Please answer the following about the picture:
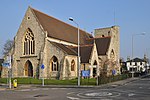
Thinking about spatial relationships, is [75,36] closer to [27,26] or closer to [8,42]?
[27,26]

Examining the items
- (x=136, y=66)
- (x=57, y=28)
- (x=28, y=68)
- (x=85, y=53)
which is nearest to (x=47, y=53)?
(x=28, y=68)

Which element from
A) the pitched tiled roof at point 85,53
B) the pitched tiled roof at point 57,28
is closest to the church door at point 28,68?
the pitched tiled roof at point 57,28

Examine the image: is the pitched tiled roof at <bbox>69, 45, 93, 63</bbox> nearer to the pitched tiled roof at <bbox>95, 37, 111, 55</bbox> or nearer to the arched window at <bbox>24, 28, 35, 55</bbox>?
the pitched tiled roof at <bbox>95, 37, 111, 55</bbox>

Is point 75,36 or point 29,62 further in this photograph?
point 75,36

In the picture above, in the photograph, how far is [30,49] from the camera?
50375 mm

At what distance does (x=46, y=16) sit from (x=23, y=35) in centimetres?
806

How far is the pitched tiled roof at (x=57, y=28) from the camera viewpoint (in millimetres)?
50625

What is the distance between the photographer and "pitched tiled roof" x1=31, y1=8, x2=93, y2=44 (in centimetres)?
5062

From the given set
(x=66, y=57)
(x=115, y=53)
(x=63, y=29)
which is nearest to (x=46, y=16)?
(x=63, y=29)

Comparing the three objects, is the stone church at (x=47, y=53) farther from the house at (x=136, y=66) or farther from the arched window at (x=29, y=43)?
the house at (x=136, y=66)

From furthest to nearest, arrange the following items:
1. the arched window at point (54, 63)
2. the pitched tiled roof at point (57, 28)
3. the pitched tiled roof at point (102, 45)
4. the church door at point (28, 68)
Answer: the pitched tiled roof at point (102, 45) < the pitched tiled roof at point (57, 28) < the church door at point (28, 68) < the arched window at point (54, 63)

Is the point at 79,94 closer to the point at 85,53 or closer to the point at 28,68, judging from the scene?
the point at 85,53

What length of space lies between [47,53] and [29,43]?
18.6 ft

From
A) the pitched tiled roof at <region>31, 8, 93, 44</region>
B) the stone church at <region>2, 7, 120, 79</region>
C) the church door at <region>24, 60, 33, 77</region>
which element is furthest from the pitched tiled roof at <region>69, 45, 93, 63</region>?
the church door at <region>24, 60, 33, 77</region>
